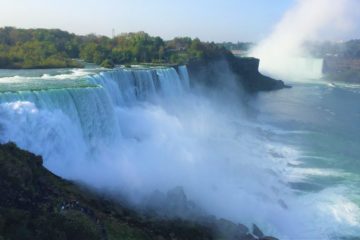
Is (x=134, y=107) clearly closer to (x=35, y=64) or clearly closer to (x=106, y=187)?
(x=35, y=64)

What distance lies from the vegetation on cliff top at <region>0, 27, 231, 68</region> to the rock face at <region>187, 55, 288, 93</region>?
95 centimetres

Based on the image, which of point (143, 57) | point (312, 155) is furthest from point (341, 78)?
point (312, 155)

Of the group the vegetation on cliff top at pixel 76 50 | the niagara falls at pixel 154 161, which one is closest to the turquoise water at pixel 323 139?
the niagara falls at pixel 154 161

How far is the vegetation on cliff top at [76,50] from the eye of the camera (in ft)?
96.5

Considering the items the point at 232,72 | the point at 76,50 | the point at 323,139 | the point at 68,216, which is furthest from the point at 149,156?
the point at 232,72

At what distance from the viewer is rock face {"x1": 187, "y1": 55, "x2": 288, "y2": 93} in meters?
40.7

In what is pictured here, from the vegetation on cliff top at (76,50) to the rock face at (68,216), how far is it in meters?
16.9

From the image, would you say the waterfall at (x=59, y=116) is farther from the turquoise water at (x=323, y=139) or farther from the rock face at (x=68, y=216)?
the turquoise water at (x=323, y=139)

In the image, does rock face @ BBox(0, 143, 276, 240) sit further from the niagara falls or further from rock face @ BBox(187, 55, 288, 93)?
rock face @ BBox(187, 55, 288, 93)

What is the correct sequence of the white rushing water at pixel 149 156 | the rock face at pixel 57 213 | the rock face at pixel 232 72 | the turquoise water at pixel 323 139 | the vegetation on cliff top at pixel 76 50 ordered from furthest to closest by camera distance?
the rock face at pixel 232 72, the vegetation on cliff top at pixel 76 50, the turquoise water at pixel 323 139, the white rushing water at pixel 149 156, the rock face at pixel 57 213

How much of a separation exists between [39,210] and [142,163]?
28.4 ft

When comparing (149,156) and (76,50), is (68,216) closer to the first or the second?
(149,156)

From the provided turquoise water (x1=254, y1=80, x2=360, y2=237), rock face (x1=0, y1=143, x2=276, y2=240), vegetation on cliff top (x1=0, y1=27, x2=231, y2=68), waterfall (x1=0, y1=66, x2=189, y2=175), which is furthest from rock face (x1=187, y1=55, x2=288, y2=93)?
rock face (x1=0, y1=143, x2=276, y2=240)

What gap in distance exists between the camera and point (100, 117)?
60.6ft
